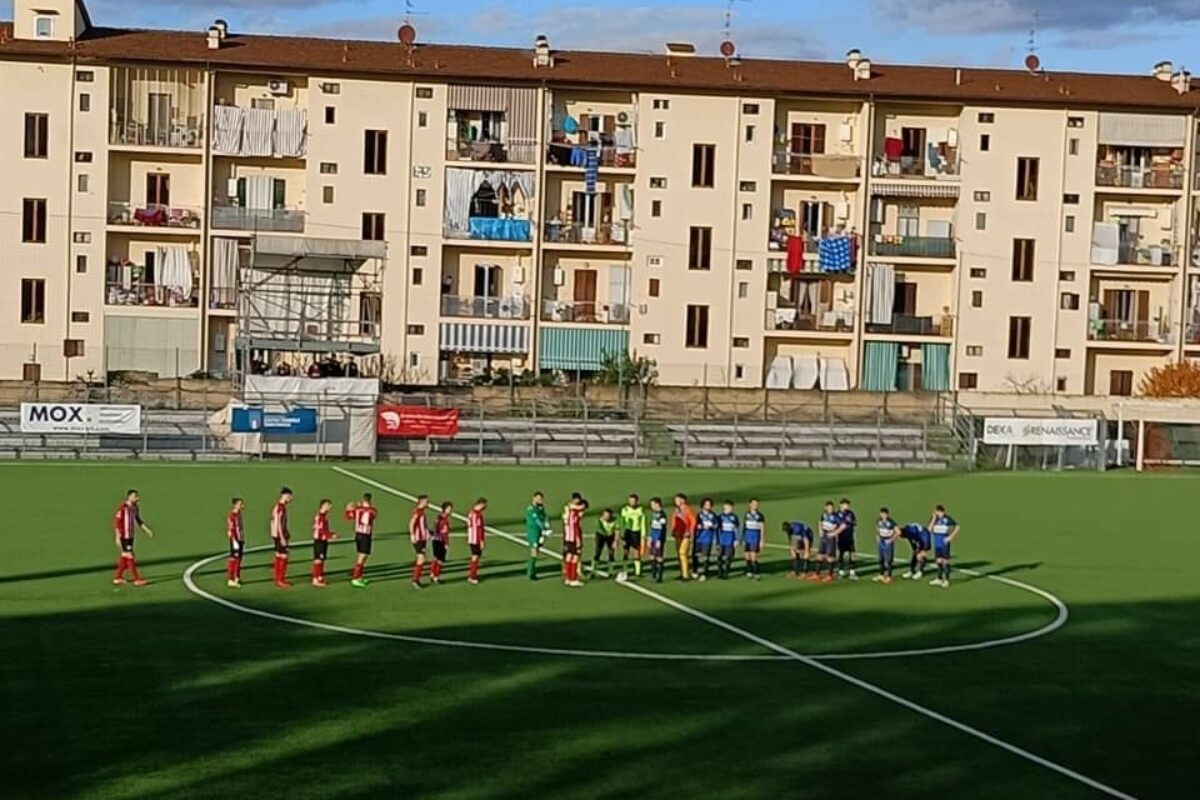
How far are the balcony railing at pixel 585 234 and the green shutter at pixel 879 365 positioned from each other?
11.4 m

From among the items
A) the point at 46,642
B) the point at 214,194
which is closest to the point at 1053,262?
the point at 214,194

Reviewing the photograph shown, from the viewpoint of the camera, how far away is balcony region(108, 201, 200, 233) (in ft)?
233

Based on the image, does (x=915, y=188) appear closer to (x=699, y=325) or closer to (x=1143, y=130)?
(x=1143, y=130)

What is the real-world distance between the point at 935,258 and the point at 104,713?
58884mm

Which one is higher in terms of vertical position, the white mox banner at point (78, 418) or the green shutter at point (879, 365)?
the green shutter at point (879, 365)

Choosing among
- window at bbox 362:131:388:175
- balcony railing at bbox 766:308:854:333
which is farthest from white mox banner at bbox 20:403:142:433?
balcony railing at bbox 766:308:854:333

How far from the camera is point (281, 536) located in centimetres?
2947

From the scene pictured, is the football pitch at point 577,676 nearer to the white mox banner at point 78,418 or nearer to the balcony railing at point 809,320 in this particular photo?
the white mox banner at point 78,418

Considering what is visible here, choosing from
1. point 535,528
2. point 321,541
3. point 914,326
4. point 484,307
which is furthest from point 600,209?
point 321,541

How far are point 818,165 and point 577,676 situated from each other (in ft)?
177

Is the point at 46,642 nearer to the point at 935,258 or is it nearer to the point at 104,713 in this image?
the point at 104,713

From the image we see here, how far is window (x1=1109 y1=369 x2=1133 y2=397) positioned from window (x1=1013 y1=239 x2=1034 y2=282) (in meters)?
6.16

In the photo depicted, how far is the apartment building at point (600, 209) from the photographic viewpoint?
70.9 metres

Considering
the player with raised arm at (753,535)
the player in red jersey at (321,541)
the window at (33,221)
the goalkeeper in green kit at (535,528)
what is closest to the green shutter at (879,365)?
the window at (33,221)
